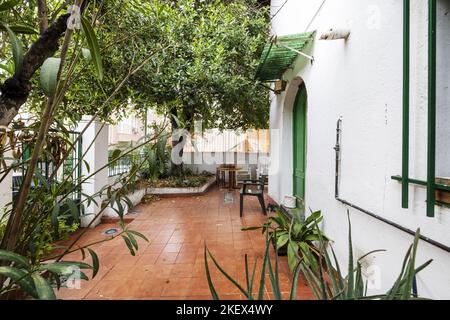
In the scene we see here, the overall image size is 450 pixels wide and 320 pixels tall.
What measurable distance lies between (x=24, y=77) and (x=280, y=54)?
3.49 metres

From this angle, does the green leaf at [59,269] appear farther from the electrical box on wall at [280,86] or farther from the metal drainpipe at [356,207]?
the electrical box on wall at [280,86]

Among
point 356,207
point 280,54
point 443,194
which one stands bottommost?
point 356,207

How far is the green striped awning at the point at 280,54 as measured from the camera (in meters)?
3.06

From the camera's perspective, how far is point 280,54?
369 centimetres

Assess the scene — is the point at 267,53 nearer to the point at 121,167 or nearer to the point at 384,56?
the point at 384,56

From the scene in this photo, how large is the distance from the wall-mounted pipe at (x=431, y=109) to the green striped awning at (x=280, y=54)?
1.97 meters

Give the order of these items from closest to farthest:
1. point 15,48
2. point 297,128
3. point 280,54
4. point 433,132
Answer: point 15,48 < point 433,132 < point 280,54 < point 297,128

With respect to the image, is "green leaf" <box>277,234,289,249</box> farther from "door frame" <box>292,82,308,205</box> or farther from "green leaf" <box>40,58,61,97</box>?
"green leaf" <box>40,58,61,97</box>

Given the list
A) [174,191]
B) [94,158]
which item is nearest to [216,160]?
[174,191]

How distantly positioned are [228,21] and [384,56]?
4680 millimetres

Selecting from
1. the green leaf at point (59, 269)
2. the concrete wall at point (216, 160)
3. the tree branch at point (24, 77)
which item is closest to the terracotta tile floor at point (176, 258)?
the green leaf at point (59, 269)

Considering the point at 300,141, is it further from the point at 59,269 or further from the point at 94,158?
the point at 59,269

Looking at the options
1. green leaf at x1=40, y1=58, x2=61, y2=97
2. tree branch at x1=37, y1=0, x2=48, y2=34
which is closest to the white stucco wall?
green leaf at x1=40, y1=58, x2=61, y2=97

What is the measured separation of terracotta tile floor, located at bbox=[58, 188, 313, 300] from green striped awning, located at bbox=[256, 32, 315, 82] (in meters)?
2.81
